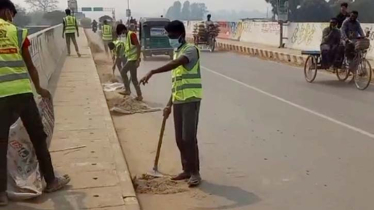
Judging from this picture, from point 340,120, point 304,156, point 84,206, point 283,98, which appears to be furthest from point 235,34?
point 84,206

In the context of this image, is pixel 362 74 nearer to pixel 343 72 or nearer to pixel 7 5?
pixel 343 72

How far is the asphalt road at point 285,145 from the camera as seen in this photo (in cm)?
558

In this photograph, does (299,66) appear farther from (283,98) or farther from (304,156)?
(304,156)

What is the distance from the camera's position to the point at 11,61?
15.5 ft

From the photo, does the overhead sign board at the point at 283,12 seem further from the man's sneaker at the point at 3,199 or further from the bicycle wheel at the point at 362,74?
the man's sneaker at the point at 3,199

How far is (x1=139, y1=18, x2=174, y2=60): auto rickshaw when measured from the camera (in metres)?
24.7

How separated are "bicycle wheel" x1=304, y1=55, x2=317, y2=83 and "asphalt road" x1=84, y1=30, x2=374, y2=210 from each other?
70 centimetres

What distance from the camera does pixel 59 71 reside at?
16891 millimetres

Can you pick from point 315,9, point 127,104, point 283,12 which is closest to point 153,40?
point 283,12

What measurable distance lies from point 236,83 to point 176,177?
28.4 ft

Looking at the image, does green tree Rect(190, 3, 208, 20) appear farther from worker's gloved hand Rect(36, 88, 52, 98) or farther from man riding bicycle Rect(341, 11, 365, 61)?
worker's gloved hand Rect(36, 88, 52, 98)

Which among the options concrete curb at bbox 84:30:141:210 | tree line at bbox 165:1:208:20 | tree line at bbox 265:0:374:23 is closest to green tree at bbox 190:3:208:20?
tree line at bbox 165:1:208:20

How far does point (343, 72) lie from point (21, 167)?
448 inches

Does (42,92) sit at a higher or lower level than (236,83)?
higher
